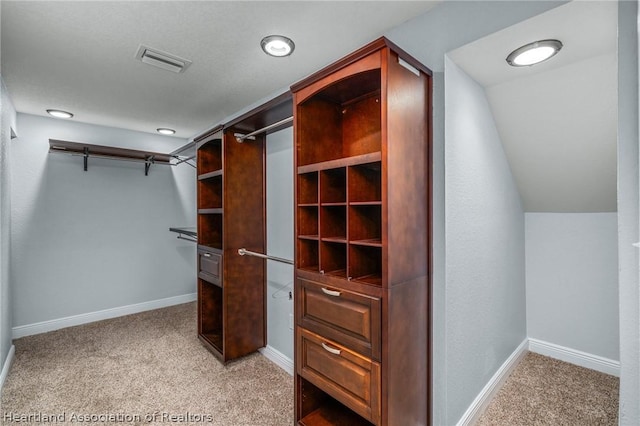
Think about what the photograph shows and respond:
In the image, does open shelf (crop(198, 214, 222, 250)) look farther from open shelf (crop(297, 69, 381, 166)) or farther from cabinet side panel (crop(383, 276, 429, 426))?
cabinet side panel (crop(383, 276, 429, 426))

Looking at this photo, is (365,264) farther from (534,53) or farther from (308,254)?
(534,53)

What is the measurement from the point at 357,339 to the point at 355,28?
1.65 m

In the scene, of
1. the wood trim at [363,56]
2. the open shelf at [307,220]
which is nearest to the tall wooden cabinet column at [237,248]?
the open shelf at [307,220]

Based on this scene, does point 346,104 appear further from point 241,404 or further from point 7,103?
point 7,103

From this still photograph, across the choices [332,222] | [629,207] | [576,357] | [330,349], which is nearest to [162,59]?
[332,222]

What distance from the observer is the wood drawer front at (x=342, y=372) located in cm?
136

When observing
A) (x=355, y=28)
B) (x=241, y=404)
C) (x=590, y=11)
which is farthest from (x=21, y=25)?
(x=590, y=11)

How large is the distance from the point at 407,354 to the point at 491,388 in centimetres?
108

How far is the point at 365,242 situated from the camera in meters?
1.45

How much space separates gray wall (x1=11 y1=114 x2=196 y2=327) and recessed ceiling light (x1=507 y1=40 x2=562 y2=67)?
3989 mm

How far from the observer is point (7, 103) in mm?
2557

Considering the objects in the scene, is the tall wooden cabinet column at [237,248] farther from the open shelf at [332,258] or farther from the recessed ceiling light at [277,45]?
the open shelf at [332,258]

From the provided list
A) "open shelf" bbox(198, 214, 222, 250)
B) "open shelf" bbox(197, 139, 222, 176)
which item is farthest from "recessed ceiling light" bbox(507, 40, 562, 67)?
"open shelf" bbox(198, 214, 222, 250)

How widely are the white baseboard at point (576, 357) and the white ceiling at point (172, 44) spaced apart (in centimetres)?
277
